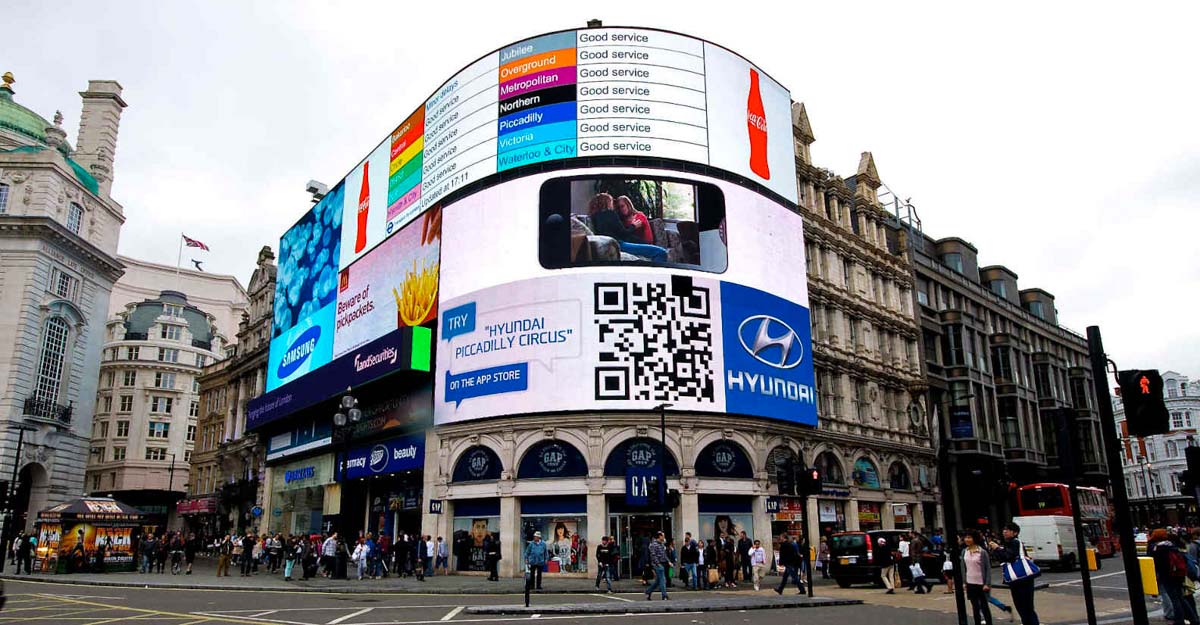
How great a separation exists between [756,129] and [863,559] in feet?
73.3

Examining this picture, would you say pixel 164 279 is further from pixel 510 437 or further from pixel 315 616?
pixel 315 616

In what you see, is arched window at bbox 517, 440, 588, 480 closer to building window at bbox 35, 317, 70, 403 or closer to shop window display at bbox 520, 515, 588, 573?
shop window display at bbox 520, 515, 588, 573

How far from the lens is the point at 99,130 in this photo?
67312 millimetres

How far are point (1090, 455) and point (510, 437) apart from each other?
52335 millimetres

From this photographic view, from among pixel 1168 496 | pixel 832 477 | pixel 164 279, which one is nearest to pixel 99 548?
pixel 832 477

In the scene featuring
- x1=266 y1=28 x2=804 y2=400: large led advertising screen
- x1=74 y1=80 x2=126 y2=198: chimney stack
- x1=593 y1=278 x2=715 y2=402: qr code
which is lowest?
x1=593 y1=278 x2=715 y2=402: qr code

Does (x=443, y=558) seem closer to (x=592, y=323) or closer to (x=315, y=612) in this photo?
(x=592, y=323)

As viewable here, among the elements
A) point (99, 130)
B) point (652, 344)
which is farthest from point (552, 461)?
point (99, 130)

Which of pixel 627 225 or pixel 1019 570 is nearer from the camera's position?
pixel 1019 570

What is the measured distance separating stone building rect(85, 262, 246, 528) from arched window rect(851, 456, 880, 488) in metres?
74.4

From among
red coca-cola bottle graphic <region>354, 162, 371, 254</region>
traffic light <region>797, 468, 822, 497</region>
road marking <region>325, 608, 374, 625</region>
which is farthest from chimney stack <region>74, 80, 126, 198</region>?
traffic light <region>797, 468, 822, 497</region>

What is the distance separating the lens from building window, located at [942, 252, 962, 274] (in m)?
60.0

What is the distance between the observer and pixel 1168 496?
100 metres

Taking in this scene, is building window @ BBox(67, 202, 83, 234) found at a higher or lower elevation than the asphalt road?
higher
